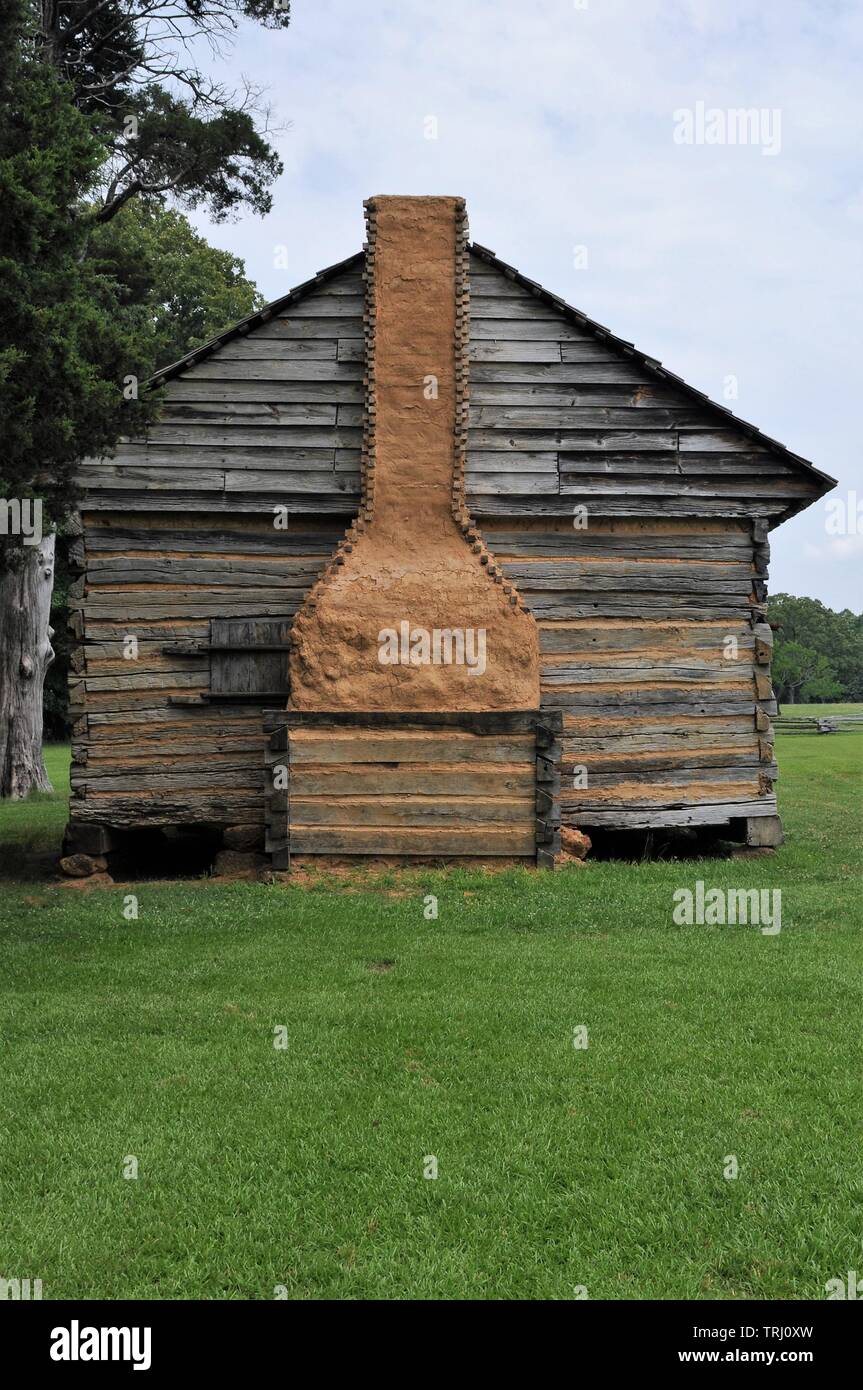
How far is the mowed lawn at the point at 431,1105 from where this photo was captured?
4051 millimetres

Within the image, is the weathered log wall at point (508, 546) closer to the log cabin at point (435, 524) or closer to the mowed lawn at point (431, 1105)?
the log cabin at point (435, 524)

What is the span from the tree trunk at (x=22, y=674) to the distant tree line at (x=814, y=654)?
70.3m

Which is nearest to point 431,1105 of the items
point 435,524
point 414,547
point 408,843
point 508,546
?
point 408,843

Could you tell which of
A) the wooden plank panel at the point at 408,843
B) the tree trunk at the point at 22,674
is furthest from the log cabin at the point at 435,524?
the tree trunk at the point at 22,674

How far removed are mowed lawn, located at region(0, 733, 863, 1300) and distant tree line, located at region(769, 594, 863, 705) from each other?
79.1 meters

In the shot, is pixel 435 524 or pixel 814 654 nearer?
pixel 435 524

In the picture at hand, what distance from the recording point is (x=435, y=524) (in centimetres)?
1328

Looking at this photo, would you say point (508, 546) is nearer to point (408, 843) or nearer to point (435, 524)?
point (435, 524)

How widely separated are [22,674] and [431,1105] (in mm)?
19092

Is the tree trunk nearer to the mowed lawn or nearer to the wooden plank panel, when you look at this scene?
the wooden plank panel

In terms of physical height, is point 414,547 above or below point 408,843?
above

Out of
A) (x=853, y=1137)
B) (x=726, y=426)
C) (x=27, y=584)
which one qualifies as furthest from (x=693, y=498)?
(x=27, y=584)

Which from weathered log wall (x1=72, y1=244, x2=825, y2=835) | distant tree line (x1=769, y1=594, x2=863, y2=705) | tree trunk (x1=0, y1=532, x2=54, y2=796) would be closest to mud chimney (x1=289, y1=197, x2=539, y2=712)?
weathered log wall (x1=72, y1=244, x2=825, y2=835)

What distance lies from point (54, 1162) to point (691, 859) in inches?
411
